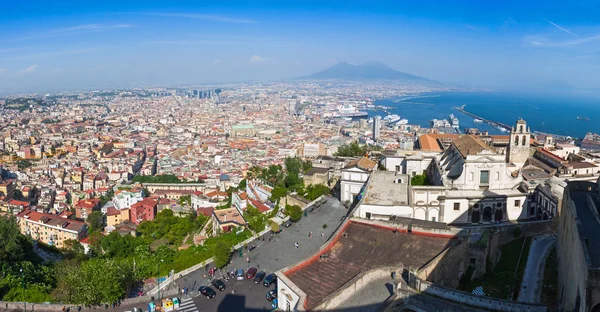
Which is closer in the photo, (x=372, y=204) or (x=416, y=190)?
(x=372, y=204)

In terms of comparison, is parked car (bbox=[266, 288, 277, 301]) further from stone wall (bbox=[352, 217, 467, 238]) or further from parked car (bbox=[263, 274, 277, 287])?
stone wall (bbox=[352, 217, 467, 238])

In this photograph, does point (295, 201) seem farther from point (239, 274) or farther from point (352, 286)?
point (352, 286)

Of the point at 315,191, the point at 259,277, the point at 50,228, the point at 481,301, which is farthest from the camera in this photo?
the point at 50,228

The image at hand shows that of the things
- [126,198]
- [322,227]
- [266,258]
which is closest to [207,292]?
[266,258]

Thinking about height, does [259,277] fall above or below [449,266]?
below

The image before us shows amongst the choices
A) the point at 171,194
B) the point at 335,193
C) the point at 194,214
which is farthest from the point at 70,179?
the point at 335,193

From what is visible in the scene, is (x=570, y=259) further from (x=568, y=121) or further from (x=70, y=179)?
(x=568, y=121)
